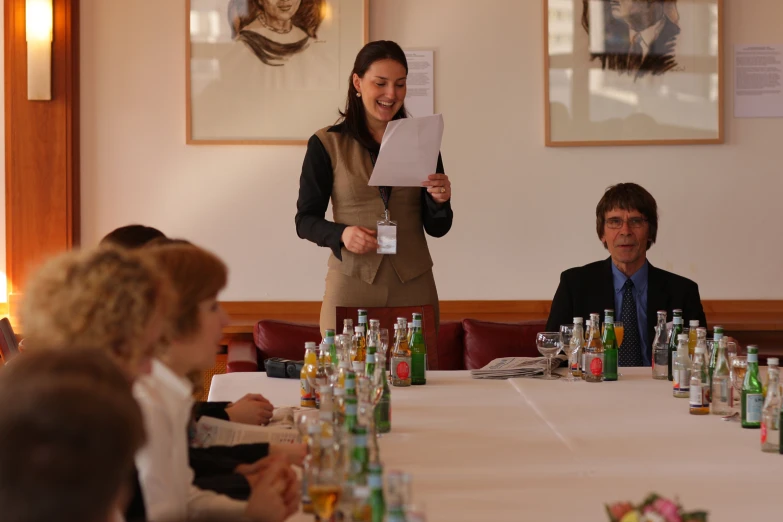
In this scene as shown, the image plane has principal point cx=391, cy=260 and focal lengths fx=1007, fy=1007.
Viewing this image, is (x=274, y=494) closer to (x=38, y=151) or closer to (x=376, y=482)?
(x=376, y=482)

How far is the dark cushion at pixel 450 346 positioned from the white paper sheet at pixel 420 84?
110cm

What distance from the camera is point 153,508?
68.1 inches

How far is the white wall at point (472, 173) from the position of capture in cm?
504

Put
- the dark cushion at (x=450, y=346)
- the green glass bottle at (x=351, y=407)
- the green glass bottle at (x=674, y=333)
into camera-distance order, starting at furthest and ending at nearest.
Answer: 1. the dark cushion at (x=450, y=346)
2. the green glass bottle at (x=674, y=333)
3. the green glass bottle at (x=351, y=407)

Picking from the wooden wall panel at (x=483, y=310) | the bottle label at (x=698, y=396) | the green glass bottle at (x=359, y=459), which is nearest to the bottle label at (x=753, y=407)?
the bottle label at (x=698, y=396)

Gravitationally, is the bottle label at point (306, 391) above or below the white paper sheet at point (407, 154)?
below

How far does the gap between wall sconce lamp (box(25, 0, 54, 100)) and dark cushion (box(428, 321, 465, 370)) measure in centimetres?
224

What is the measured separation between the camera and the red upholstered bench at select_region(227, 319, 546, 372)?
15.1ft

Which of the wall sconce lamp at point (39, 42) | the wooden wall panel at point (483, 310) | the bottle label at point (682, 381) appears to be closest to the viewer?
the bottle label at point (682, 381)

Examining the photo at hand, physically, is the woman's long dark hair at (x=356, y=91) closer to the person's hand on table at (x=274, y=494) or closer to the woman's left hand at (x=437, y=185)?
the woman's left hand at (x=437, y=185)

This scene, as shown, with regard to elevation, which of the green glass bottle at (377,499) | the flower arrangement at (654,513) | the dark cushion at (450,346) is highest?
the green glass bottle at (377,499)

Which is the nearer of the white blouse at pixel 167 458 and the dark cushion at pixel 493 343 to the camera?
the white blouse at pixel 167 458

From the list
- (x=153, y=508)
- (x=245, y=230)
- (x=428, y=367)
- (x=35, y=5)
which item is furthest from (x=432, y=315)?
(x=35, y=5)

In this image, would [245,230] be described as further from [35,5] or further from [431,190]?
[431,190]
